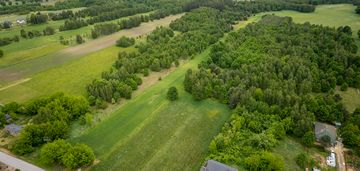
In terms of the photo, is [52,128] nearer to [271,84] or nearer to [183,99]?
[183,99]

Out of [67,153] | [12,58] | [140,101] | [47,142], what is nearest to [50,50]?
[12,58]

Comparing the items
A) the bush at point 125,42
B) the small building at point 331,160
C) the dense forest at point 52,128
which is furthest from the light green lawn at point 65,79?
the small building at point 331,160

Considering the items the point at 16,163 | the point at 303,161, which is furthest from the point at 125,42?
the point at 303,161

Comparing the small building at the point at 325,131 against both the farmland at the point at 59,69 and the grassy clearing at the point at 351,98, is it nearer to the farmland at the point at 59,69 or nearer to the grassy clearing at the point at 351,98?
the grassy clearing at the point at 351,98

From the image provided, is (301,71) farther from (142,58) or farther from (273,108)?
(142,58)

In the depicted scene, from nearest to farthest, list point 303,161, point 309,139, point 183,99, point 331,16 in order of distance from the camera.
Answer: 1. point 303,161
2. point 309,139
3. point 183,99
4. point 331,16

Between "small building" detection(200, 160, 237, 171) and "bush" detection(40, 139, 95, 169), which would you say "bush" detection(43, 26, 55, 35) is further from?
"small building" detection(200, 160, 237, 171)
